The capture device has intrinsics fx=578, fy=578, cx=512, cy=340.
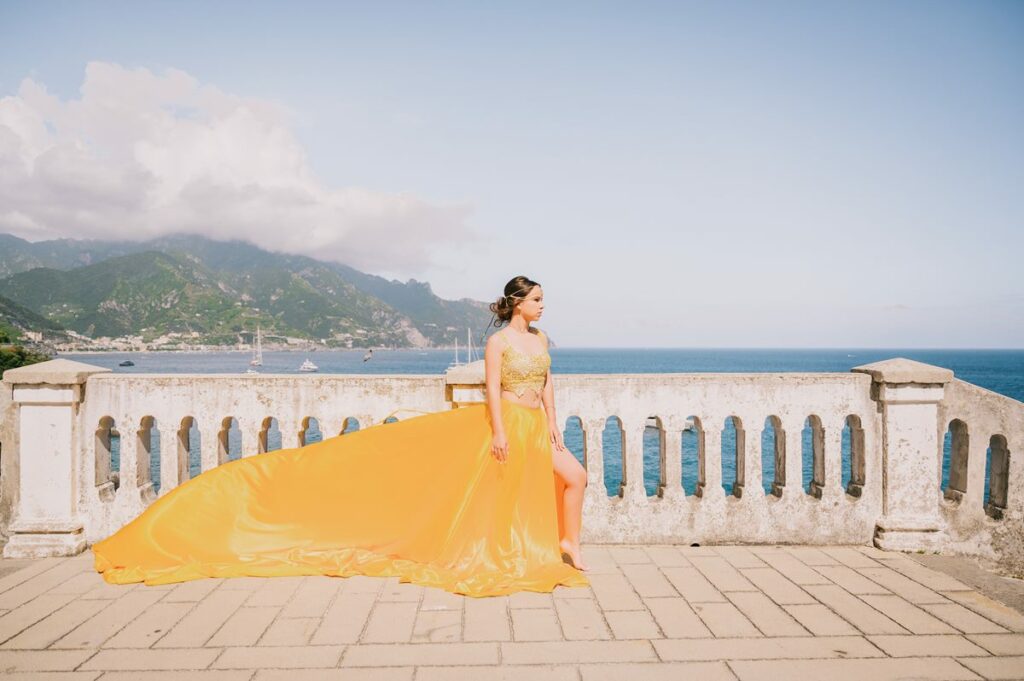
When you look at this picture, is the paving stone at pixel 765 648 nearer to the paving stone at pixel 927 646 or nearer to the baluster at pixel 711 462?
the paving stone at pixel 927 646

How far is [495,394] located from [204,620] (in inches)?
93.0

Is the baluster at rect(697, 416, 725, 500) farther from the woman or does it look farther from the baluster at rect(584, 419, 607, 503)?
the woman

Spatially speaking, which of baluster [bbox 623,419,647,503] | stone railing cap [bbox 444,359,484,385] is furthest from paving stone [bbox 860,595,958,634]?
stone railing cap [bbox 444,359,484,385]

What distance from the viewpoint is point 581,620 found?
11.5 ft

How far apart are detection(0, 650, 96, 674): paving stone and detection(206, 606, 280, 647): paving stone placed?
2.07 ft

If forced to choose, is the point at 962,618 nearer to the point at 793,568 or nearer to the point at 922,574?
the point at 922,574

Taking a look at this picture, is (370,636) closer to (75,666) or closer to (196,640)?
(196,640)

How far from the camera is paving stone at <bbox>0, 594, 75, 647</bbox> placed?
135 inches

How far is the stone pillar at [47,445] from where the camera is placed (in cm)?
491

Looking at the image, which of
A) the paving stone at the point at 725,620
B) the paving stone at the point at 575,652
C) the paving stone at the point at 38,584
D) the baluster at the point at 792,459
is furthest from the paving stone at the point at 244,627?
the baluster at the point at 792,459

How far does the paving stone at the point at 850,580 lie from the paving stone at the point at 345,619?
328 cm

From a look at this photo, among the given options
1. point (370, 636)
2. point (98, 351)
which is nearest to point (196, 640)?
point (370, 636)

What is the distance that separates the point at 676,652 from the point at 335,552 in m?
2.56

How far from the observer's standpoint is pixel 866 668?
2971 mm
